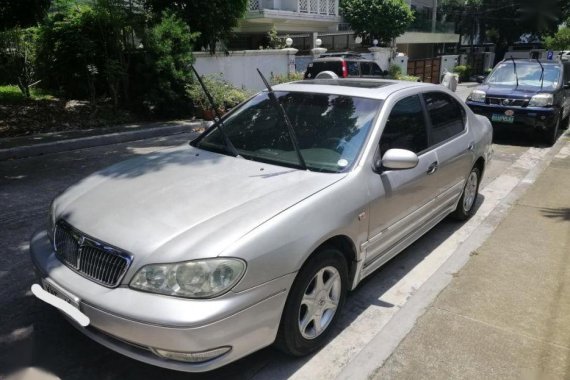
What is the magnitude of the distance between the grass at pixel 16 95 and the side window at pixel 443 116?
33.4 feet

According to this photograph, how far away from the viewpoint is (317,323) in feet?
9.79

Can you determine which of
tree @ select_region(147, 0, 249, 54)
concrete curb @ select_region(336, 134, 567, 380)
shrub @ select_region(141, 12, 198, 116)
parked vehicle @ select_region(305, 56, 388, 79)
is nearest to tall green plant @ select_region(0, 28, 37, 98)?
shrub @ select_region(141, 12, 198, 116)

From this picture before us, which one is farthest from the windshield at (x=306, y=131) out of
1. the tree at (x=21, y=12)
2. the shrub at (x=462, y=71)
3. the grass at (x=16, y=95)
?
the shrub at (x=462, y=71)

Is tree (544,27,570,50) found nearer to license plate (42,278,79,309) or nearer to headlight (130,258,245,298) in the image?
headlight (130,258,245,298)

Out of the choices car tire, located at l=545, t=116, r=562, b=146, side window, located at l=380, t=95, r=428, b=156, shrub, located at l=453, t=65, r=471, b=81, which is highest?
side window, located at l=380, t=95, r=428, b=156

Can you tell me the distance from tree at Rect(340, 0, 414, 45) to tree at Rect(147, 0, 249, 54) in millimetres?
15956

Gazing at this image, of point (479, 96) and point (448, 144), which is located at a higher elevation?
point (448, 144)

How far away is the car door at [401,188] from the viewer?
340 cm

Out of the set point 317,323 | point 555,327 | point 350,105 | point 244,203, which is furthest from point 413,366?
point 350,105

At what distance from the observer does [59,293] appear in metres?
2.62

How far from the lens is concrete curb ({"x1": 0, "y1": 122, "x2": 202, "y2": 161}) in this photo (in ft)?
25.6

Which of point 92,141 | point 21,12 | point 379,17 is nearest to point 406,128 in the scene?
point 92,141

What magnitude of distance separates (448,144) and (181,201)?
2755 millimetres

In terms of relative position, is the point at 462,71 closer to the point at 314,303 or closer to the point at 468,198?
the point at 468,198
